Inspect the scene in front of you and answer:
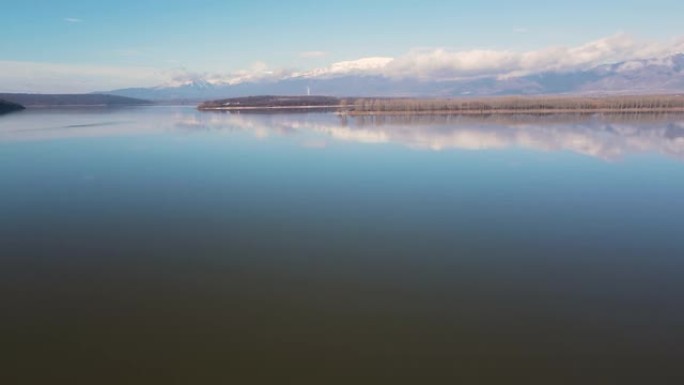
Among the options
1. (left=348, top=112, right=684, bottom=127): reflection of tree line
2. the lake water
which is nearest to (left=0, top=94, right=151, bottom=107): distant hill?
(left=348, top=112, right=684, bottom=127): reflection of tree line

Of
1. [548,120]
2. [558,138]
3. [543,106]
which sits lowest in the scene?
[558,138]

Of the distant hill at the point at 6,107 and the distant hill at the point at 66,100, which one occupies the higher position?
the distant hill at the point at 66,100

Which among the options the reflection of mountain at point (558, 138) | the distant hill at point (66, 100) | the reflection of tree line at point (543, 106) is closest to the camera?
the reflection of mountain at point (558, 138)

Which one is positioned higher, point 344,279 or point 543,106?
point 543,106

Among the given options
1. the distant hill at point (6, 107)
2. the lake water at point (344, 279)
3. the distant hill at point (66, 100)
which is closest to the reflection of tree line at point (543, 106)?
the lake water at point (344, 279)

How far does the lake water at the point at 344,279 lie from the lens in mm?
4641

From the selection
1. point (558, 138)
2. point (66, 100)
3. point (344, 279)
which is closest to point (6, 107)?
point (66, 100)

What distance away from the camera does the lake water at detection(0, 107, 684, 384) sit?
15.2ft

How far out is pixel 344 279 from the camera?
6.46 metres

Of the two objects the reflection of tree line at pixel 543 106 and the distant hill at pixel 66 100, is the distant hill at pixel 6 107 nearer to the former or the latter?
the distant hill at pixel 66 100

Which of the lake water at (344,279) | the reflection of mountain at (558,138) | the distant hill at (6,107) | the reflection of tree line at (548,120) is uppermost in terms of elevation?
the distant hill at (6,107)

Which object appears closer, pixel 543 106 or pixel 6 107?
pixel 543 106

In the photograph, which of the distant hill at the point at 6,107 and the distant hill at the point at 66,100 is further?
the distant hill at the point at 66,100

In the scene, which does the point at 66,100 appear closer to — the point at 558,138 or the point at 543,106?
the point at 543,106
